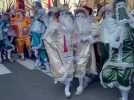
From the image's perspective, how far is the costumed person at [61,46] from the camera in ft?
16.6

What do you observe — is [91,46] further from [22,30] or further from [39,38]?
[22,30]

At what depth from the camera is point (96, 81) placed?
6.00 metres

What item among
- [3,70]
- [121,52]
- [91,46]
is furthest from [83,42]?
[3,70]

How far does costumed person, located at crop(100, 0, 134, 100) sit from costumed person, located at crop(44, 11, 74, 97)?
73cm

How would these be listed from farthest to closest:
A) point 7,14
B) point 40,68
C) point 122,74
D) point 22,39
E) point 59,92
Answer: point 7,14, point 22,39, point 40,68, point 59,92, point 122,74

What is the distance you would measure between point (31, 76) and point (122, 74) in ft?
8.68

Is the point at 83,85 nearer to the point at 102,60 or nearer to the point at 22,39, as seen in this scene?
the point at 102,60

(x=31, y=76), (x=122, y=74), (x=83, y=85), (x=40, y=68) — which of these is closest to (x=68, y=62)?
(x=83, y=85)

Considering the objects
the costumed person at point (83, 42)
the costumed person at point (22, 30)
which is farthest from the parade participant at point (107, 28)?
the costumed person at point (22, 30)

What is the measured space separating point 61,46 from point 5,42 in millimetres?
3516

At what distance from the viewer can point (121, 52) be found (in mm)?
4496

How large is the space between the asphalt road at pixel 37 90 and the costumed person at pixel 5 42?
163cm

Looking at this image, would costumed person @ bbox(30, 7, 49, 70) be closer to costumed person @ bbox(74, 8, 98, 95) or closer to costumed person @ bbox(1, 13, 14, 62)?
costumed person @ bbox(1, 13, 14, 62)

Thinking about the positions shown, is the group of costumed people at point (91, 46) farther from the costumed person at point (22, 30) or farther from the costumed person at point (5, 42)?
the costumed person at point (5, 42)
